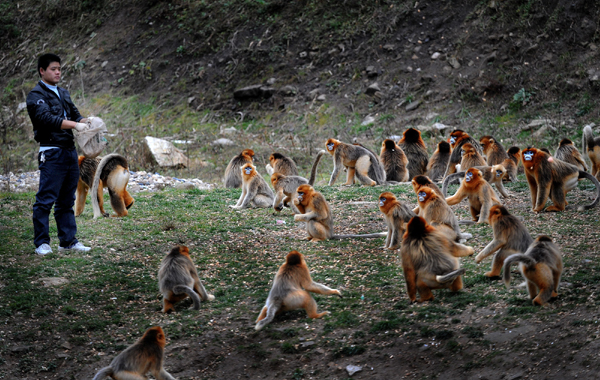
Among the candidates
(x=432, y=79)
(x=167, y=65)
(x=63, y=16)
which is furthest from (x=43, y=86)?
(x=63, y=16)

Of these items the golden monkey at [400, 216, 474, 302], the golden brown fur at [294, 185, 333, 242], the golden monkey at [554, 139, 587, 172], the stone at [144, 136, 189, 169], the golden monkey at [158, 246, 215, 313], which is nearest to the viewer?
the golden monkey at [400, 216, 474, 302]

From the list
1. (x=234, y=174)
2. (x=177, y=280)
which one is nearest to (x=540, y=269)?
(x=177, y=280)

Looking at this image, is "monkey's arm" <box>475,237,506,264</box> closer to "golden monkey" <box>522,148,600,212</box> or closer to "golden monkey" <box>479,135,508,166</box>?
"golden monkey" <box>522,148,600,212</box>

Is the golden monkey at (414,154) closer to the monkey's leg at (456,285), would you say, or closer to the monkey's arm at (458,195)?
the monkey's arm at (458,195)

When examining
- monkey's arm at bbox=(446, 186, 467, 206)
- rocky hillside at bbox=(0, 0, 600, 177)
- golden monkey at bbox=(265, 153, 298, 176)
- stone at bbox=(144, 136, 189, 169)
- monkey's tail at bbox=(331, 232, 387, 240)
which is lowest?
monkey's tail at bbox=(331, 232, 387, 240)

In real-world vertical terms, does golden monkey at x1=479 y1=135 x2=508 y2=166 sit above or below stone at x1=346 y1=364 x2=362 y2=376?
above

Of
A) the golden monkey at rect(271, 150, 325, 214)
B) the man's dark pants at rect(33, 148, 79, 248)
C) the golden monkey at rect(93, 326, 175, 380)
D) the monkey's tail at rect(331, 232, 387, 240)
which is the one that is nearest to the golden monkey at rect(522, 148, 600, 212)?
the monkey's tail at rect(331, 232, 387, 240)

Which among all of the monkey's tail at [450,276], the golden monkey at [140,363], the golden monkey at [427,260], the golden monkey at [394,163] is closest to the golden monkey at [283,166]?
the golden monkey at [394,163]

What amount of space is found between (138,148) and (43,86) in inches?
375

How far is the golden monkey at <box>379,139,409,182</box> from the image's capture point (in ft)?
42.3

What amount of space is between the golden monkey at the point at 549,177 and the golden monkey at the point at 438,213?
85.7 inches

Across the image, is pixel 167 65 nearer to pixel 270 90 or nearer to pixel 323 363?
pixel 270 90

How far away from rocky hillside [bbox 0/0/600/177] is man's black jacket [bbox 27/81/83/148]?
31.7ft

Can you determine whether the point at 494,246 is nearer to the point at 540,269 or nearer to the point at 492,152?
the point at 540,269
